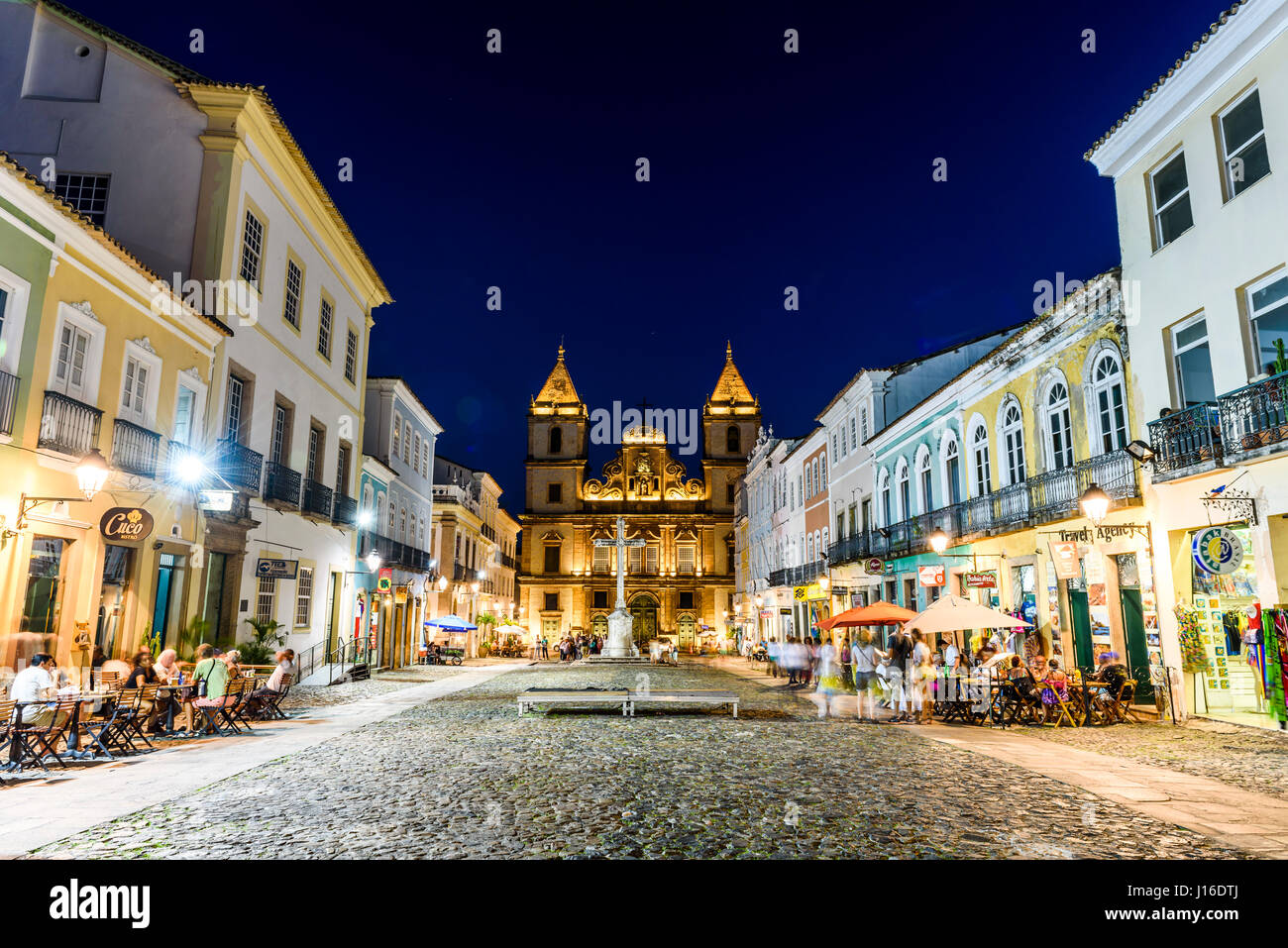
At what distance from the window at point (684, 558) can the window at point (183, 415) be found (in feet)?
172

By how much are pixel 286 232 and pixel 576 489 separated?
48.6 m

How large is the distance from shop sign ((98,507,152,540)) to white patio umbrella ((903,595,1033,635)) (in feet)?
40.1

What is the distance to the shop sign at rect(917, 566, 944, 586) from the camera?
19047 millimetres

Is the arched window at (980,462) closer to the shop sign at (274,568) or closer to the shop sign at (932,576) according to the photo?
the shop sign at (932,576)

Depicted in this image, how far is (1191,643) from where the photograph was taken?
1240 cm

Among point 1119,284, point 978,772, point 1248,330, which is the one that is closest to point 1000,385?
point 1119,284

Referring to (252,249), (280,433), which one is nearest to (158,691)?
(280,433)

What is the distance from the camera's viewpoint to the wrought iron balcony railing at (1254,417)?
10109mm

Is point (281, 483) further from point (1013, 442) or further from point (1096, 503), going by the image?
point (1013, 442)

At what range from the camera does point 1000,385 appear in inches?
727

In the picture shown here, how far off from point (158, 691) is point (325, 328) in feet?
42.5
